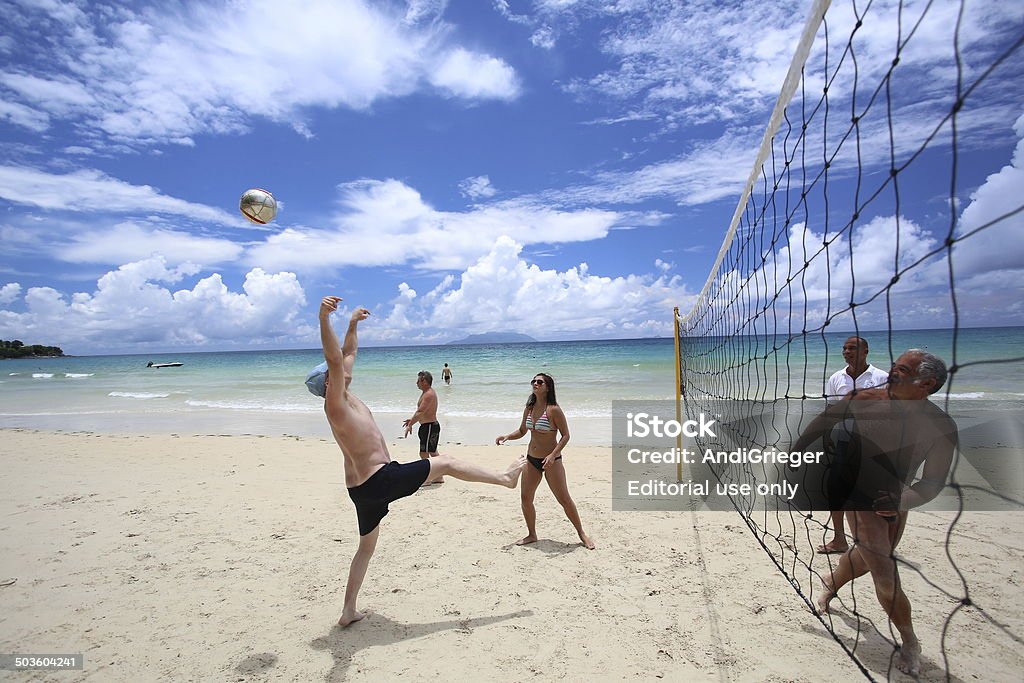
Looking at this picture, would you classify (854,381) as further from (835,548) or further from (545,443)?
(545,443)

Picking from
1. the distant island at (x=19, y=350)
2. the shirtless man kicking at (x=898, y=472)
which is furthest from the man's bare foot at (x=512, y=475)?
the distant island at (x=19, y=350)

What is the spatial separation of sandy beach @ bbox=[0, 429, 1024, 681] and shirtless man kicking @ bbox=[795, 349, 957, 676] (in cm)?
46

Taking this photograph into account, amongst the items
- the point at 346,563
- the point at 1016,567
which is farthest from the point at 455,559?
the point at 1016,567

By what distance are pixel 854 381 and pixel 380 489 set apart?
10.2 ft

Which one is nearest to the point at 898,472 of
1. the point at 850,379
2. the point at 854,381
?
the point at 854,381

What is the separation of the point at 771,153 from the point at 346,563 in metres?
4.25

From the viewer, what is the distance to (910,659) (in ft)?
8.81

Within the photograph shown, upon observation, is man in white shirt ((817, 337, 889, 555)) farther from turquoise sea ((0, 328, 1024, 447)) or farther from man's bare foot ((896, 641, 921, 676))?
turquoise sea ((0, 328, 1024, 447))

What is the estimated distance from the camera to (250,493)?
616 cm

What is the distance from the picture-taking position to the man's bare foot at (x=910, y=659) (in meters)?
2.67

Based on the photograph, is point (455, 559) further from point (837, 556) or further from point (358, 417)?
point (837, 556)

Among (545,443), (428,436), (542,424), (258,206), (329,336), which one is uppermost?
(258,206)

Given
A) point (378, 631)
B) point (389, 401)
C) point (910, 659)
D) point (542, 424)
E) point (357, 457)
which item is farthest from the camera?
point (389, 401)

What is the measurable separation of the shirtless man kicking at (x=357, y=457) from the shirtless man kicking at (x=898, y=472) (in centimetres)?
223
